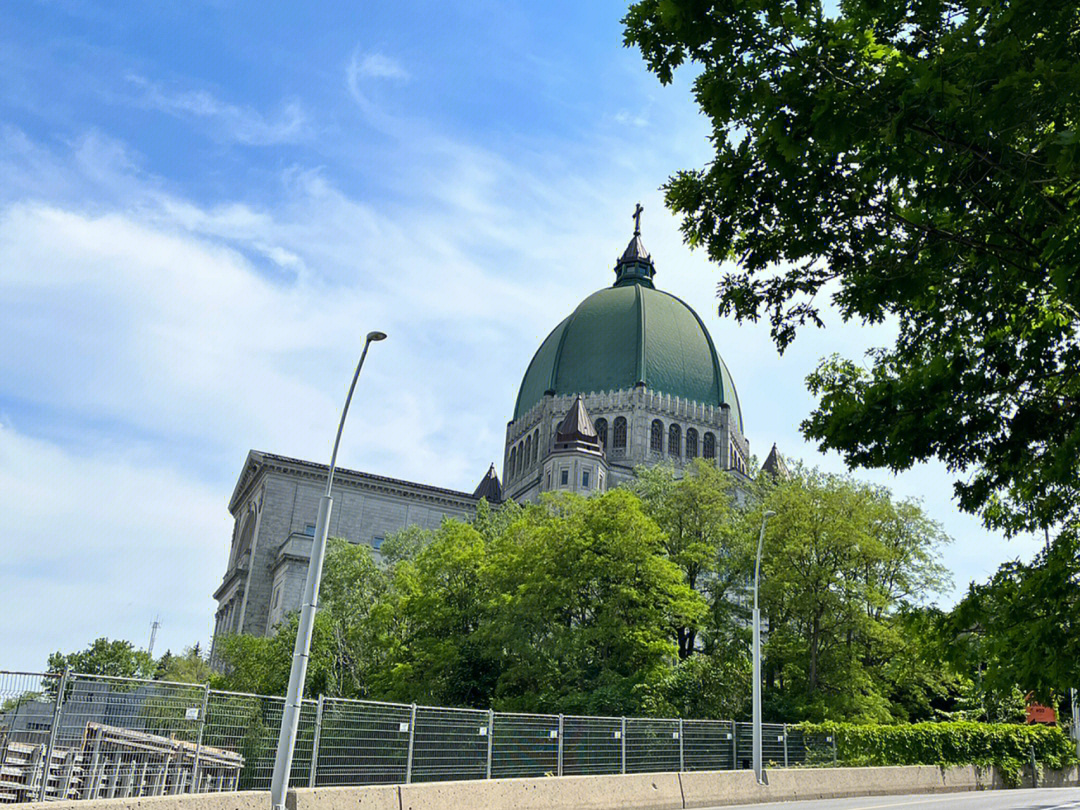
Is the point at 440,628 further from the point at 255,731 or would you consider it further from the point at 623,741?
the point at 255,731

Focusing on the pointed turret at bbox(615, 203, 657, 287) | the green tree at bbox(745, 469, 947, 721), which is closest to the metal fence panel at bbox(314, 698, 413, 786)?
the green tree at bbox(745, 469, 947, 721)

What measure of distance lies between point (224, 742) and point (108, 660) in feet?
280

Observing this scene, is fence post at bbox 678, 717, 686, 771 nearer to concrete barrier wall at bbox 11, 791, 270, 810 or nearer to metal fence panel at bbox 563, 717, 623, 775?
metal fence panel at bbox 563, 717, 623, 775

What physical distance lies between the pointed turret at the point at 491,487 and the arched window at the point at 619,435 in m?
14.3

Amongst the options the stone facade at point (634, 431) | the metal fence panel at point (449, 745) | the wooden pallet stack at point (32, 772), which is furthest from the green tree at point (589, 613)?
the stone facade at point (634, 431)

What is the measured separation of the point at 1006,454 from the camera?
30.9ft

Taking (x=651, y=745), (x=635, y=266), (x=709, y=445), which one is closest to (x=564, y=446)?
(x=709, y=445)

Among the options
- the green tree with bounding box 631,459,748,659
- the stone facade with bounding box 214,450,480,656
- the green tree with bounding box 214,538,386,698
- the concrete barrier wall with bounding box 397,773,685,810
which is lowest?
the concrete barrier wall with bounding box 397,773,685,810

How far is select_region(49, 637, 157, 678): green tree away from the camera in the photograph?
89.2 m

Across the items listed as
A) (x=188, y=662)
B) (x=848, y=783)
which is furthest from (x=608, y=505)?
(x=188, y=662)

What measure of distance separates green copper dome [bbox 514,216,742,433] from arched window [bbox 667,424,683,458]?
12.8 feet

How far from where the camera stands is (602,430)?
9106 cm

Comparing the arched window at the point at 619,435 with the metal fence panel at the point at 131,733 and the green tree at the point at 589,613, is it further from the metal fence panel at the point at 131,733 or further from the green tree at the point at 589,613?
the metal fence panel at the point at 131,733

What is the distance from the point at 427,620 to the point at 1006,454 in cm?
3297
